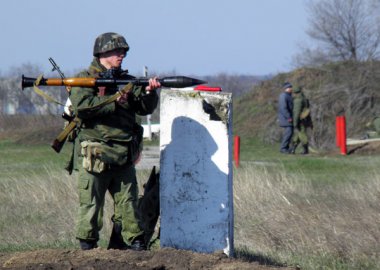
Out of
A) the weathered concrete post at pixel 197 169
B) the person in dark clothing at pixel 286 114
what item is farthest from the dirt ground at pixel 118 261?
the person in dark clothing at pixel 286 114

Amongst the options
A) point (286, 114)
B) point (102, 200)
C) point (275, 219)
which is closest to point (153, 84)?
point (102, 200)

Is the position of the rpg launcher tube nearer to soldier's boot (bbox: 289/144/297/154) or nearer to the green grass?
the green grass

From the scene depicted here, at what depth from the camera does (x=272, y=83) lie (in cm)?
4031

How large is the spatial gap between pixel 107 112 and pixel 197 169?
88cm

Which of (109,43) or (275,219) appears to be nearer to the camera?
(109,43)

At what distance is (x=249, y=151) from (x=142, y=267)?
2232 cm

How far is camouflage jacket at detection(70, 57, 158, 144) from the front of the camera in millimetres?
7656

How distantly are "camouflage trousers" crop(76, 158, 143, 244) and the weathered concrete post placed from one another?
323 mm

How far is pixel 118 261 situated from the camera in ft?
20.5

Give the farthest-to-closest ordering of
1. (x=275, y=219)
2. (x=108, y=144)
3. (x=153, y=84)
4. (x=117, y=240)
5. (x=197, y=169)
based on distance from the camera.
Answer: (x=275, y=219)
(x=117, y=240)
(x=197, y=169)
(x=108, y=144)
(x=153, y=84)

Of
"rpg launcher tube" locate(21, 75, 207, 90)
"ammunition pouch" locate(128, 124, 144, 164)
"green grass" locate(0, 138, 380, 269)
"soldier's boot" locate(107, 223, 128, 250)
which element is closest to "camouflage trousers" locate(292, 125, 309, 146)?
"green grass" locate(0, 138, 380, 269)

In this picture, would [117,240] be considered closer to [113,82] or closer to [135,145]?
[135,145]

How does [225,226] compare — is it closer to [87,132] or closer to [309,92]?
[87,132]

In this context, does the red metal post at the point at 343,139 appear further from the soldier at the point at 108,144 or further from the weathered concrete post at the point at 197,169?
the soldier at the point at 108,144
